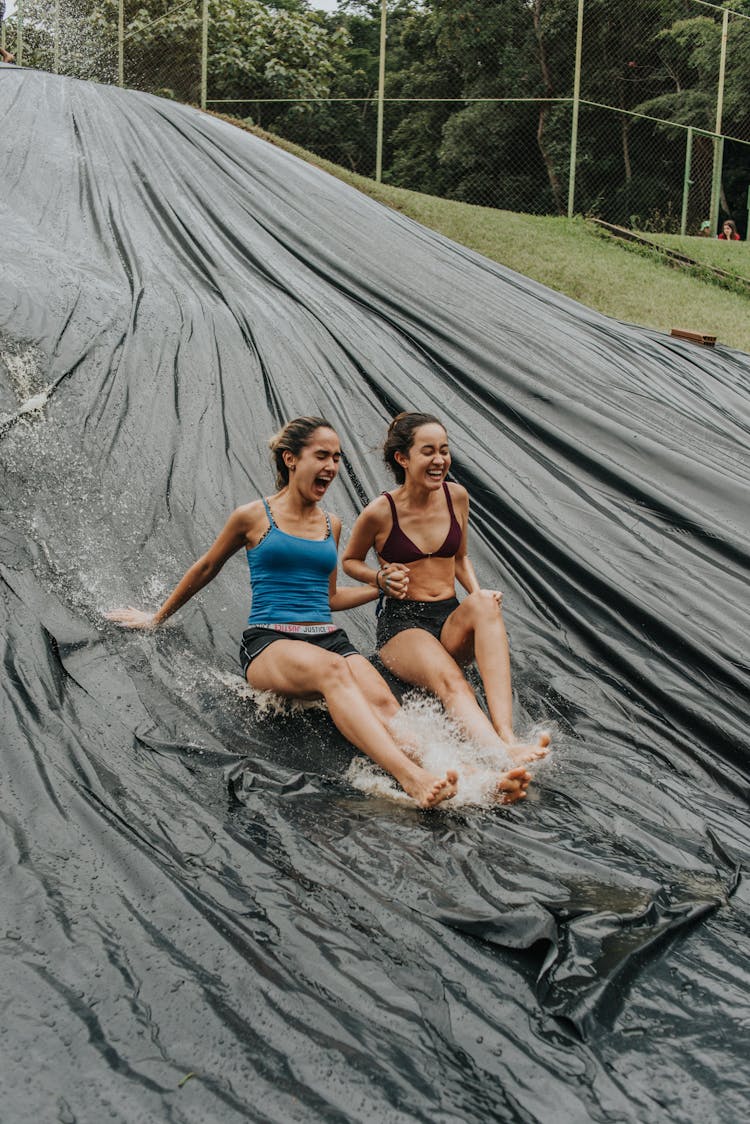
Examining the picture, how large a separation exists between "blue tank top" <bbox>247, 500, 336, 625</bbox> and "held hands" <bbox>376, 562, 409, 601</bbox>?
20 centimetres

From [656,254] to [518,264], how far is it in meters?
2.05

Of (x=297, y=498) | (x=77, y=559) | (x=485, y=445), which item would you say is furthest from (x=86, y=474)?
(x=485, y=445)

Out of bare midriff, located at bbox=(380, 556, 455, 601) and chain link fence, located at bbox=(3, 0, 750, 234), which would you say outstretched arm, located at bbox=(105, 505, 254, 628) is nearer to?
bare midriff, located at bbox=(380, 556, 455, 601)

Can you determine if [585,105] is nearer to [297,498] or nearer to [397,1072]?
[297,498]

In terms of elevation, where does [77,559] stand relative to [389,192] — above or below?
below

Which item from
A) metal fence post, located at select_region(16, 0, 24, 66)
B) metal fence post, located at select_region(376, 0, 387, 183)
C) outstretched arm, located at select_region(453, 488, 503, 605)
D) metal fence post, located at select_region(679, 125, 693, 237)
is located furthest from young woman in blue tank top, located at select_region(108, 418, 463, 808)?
metal fence post, located at select_region(16, 0, 24, 66)

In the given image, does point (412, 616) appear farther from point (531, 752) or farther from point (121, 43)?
point (121, 43)

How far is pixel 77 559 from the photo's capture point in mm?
4195

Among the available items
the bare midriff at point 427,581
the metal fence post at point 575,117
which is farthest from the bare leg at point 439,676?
the metal fence post at point 575,117

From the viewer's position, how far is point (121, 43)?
44.7 feet

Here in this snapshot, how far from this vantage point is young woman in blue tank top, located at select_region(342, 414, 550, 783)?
346 cm

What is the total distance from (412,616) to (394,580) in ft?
0.88

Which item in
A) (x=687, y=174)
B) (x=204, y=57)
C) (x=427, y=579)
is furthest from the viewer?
(x=687, y=174)

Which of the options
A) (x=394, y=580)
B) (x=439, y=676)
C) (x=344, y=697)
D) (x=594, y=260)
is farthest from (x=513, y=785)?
(x=594, y=260)
